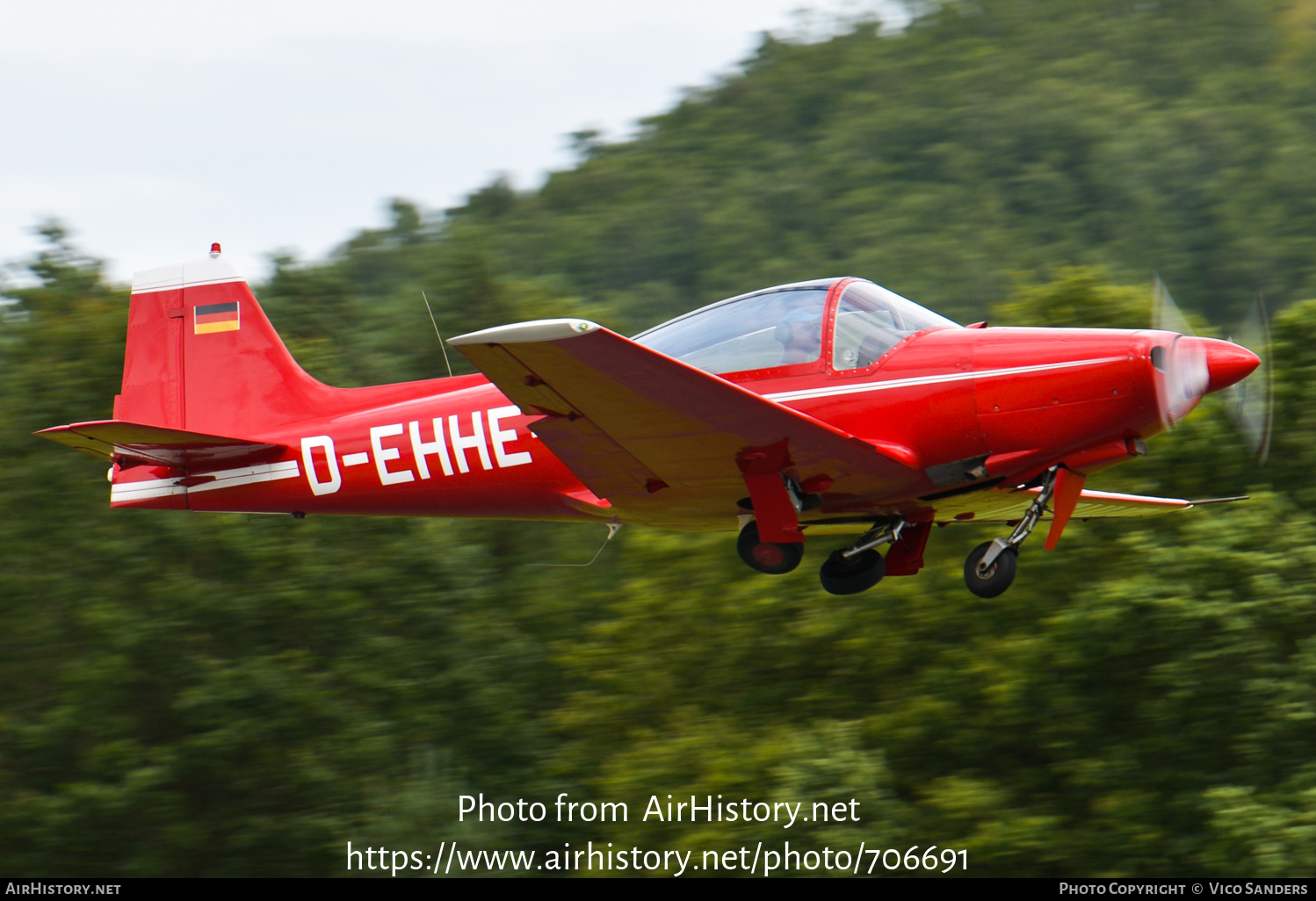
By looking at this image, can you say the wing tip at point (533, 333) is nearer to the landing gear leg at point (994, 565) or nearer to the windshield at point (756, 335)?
the windshield at point (756, 335)

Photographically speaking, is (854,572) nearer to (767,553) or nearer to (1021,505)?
(767,553)

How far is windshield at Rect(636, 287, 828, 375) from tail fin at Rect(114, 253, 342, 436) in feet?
9.56

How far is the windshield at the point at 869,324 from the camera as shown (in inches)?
283

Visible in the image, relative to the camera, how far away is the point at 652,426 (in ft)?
22.0

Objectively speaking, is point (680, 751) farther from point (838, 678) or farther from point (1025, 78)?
point (1025, 78)

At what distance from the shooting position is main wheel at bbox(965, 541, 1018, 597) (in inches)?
285

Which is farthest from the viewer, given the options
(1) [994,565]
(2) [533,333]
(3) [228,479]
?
(3) [228,479]

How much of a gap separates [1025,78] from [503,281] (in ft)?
119

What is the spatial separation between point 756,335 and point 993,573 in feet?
6.11

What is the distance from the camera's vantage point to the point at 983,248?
4153cm

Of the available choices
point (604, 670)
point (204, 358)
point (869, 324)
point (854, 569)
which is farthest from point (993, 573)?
point (604, 670)

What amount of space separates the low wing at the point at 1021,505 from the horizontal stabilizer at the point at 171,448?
4386 millimetres

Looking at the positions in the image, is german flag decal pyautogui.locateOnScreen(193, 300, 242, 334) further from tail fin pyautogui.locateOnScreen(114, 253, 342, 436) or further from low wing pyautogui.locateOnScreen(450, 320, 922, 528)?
low wing pyautogui.locateOnScreen(450, 320, 922, 528)

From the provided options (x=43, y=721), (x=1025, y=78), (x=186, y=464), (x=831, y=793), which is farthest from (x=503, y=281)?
(x=1025, y=78)
